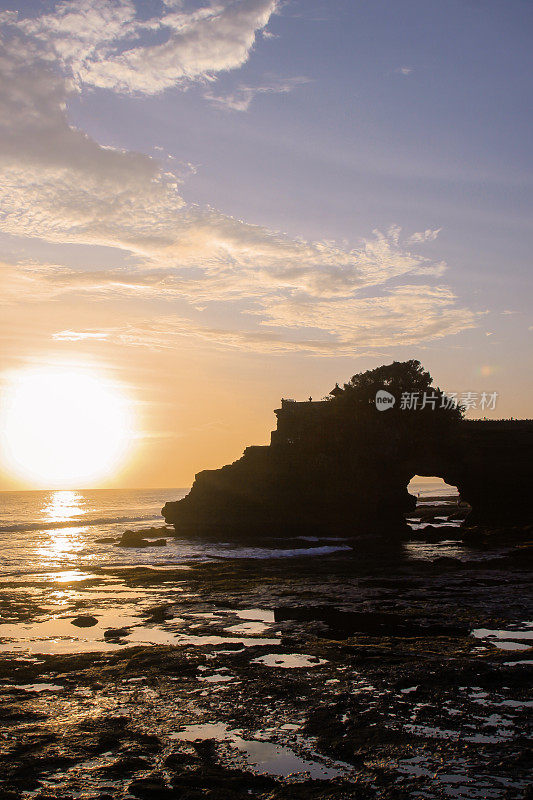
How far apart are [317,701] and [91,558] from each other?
30525 millimetres

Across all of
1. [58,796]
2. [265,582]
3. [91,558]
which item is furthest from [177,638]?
[91,558]

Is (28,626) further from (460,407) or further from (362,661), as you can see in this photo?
(460,407)

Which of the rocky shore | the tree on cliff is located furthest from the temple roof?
the rocky shore

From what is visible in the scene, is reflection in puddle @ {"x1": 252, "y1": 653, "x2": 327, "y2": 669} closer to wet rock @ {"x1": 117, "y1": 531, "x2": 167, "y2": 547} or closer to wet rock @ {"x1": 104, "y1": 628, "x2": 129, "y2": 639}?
wet rock @ {"x1": 104, "y1": 628, "x2": 129, "y2": 639}

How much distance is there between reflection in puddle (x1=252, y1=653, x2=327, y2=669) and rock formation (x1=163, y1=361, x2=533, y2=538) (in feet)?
130

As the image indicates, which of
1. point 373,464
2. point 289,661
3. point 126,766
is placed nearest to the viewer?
point 126,766

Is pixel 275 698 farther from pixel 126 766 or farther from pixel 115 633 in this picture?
pixel 115 633

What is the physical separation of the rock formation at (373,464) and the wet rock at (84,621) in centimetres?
3595

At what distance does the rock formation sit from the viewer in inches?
2055

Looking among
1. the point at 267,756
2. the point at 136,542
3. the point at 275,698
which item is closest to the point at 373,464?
the point at 136,542

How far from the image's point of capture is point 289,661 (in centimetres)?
1305

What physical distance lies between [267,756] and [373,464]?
1783 inches

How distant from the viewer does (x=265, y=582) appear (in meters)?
25.6

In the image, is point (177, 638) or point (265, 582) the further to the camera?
point (265, 582)
